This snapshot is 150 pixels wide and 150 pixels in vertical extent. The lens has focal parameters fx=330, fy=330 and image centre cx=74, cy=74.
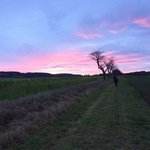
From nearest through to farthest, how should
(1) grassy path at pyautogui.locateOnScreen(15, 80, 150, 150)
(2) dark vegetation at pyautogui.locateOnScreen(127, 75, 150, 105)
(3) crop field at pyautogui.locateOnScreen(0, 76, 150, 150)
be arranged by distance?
(1) grassy path at pyautogui.locateOnScreen(15, 80, 150, 150), (3) crop field at pyautogui.locateOnScreen(0, 76, 150, 150), (2) dark vegetation at pyautogui.locateOnScreen(127, 75, 150, 105)

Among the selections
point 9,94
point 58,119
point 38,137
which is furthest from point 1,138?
point 9,94

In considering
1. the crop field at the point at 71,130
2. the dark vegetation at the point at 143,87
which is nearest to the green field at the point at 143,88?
the dark vegetation at the point at 143,87

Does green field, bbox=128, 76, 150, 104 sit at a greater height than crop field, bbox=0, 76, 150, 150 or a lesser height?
greater

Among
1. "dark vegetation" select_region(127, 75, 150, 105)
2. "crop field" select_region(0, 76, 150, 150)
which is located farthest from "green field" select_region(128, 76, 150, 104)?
"crop field" select_region(0, 76, 150, 150)

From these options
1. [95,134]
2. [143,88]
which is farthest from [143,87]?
[95,134]

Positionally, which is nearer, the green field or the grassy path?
the grassy path

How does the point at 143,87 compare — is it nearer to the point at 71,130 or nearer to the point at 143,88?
the point at 143,88

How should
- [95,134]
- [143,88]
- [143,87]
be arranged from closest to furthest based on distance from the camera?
[95,134] → [143,88] → [143,87]

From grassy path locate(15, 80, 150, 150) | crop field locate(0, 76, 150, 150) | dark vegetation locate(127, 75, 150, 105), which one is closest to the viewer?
grassy path locate(15, 80, 150, 150)

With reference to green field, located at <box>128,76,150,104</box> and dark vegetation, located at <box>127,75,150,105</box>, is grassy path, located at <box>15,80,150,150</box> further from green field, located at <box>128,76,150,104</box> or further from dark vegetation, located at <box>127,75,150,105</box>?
green field, located at <box>128,76,150,104</box>

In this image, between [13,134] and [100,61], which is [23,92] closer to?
[13,134]

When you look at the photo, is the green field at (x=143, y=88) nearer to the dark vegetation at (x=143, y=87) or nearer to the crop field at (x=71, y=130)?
the dark vegetation at (x=143, y=87)

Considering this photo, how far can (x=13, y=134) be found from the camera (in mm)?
11891

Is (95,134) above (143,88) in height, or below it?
below
